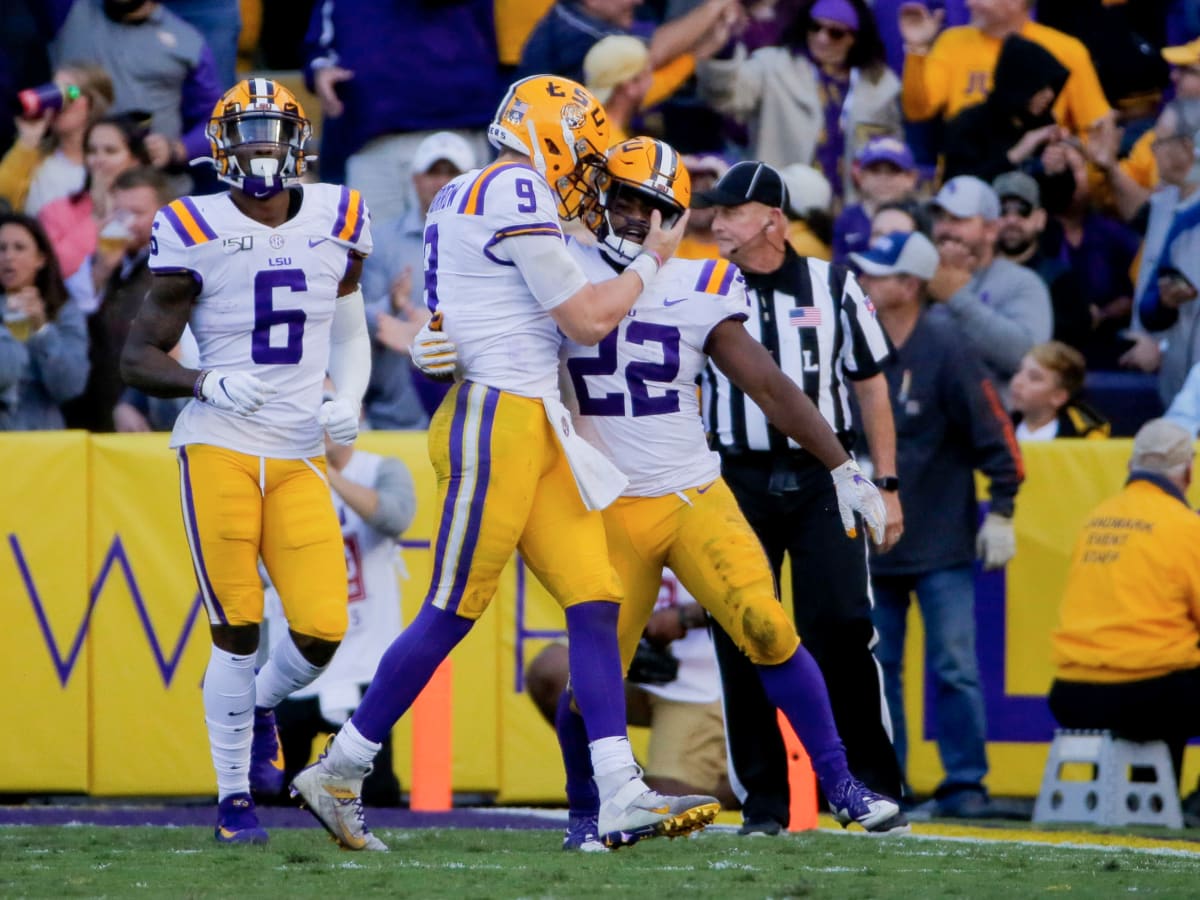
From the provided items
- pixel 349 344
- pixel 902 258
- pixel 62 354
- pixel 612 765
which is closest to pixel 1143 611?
pixel 902 258

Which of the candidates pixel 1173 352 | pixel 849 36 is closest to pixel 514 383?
pixel 1173 352

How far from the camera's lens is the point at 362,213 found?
5.67 m

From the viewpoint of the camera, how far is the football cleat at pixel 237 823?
18.0 feet

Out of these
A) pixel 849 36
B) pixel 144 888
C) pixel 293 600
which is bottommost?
pixel 144 888

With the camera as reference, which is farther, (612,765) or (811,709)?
(811,709)

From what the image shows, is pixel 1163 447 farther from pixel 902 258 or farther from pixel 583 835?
pixel 583 835

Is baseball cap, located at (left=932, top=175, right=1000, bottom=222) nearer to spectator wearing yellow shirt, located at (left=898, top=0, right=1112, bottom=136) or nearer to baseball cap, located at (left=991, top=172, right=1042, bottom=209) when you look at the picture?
A: baseball cap, located at (left=991, top=172, right=1042, bottom=209)

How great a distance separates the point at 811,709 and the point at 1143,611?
215cm

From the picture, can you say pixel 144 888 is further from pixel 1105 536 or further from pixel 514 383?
pixel 1105 536

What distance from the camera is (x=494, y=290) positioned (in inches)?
206

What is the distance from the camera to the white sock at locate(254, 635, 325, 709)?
18.5ft

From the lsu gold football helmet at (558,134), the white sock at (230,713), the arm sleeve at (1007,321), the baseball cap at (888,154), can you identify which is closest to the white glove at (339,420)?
the white sock at (230,713)

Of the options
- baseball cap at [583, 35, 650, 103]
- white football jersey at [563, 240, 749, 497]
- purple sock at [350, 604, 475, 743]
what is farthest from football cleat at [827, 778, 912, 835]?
baseball cap at [583, 35, 650, 103]

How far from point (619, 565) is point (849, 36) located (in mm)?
5115
